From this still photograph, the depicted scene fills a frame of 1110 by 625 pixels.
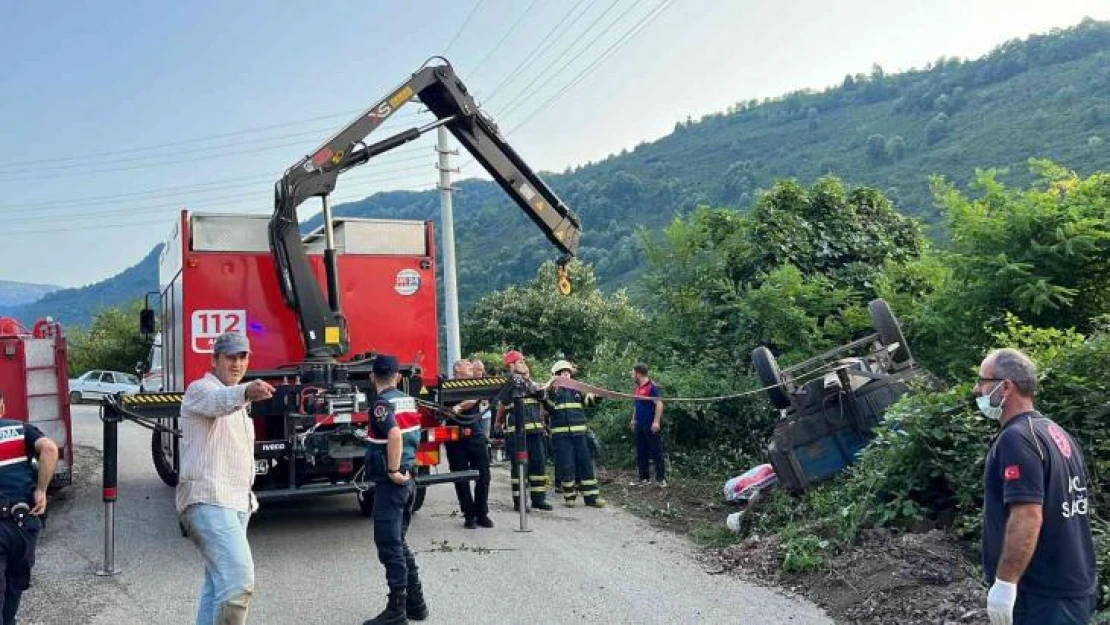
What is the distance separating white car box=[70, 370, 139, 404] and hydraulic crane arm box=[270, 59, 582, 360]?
28.6m

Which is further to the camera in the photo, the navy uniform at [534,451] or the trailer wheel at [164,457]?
the trailer wheel at [164,457]

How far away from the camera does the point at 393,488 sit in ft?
19.9

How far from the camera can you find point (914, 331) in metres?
10.8

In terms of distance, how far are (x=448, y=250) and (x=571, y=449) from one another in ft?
25.6

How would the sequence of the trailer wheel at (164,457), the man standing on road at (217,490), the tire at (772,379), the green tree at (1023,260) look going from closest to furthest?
the man standing on road at (217,490) < the green tree at (1023,260) < the tire at (772,379) < the trailer wheel at (164,457)

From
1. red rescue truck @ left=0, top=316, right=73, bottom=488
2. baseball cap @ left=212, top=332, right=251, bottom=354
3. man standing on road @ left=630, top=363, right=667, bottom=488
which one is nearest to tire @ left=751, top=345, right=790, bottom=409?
man standing on road @ left=630, top=363, right=667, bottom=488

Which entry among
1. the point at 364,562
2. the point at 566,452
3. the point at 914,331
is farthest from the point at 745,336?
the point at 364,562

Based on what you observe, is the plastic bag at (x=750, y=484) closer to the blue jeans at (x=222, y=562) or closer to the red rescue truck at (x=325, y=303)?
the red rescue truck at (x=325, y=303)

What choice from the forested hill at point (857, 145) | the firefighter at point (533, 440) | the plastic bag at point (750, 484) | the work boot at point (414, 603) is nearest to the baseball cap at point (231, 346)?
the work boot at point (414, 603)

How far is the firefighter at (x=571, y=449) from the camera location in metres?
10.3

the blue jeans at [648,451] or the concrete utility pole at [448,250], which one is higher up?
the concrete utility pole at [448,250]

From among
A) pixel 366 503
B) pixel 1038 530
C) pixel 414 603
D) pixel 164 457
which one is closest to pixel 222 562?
pixel 414 603

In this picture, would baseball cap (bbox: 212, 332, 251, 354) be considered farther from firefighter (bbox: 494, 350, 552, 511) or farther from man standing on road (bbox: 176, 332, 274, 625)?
firefighter (bbox: 494, 350, 552, 511)

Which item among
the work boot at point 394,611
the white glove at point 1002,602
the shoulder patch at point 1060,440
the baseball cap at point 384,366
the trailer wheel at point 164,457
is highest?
the baseball cap at point 384,366
